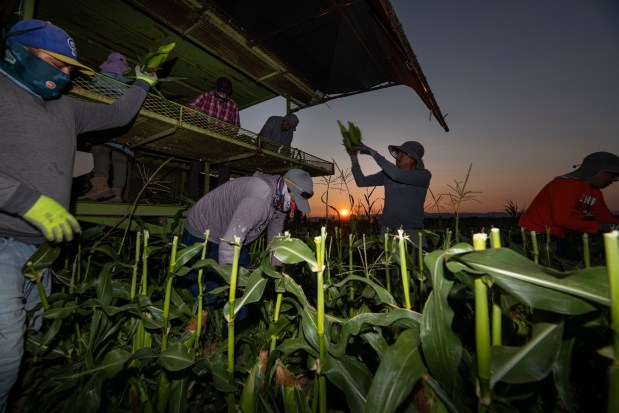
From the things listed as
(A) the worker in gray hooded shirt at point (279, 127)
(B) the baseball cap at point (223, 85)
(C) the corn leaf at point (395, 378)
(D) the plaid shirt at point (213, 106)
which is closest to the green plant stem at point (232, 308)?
(C) the corn leaf at point (395, 378)

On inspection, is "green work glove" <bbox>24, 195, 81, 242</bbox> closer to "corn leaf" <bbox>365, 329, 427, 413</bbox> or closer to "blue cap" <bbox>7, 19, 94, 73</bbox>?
"blue cap" <bbox>7, 19, 94, 73</bbox>

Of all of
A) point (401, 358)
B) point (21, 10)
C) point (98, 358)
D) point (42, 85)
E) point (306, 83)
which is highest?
point (306, 83)

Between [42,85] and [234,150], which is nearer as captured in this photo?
[42,85]

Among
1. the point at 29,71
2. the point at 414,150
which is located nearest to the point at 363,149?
the point at 414,150

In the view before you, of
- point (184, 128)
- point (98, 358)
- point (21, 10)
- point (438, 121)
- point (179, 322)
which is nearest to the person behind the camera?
point (98, 358)

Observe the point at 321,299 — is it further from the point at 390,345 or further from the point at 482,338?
the point at 390,345

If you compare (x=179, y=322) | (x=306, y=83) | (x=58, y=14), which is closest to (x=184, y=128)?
(x=179, y=322)

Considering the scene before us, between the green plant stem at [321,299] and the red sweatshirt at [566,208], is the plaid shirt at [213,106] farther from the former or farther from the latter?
the red sweatshirt at [566,208]

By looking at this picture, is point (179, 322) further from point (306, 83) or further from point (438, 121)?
point (438, 121)

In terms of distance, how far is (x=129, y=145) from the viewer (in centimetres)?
339

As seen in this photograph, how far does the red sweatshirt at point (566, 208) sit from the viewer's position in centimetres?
263

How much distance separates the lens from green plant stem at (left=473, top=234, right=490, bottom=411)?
0.50 m

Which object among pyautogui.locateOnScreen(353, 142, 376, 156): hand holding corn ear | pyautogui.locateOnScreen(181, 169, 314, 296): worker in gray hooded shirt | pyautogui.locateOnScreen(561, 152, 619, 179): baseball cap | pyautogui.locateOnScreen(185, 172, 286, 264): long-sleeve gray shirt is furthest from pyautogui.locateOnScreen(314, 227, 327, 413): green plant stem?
pyautogui.locateOnScreen(561, 152, 619, 179): baseball cap

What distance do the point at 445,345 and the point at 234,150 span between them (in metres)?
3.90
